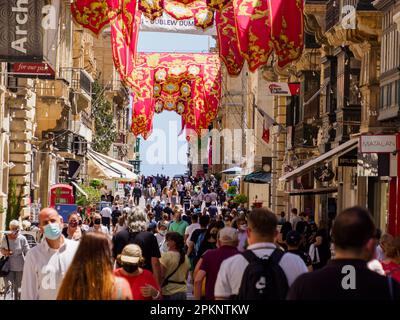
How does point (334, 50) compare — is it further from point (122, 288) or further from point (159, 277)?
point (122, 288)

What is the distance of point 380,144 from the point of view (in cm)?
2452

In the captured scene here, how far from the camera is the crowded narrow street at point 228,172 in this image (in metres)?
8.05

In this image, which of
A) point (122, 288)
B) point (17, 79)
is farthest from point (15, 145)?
point (122, 288)

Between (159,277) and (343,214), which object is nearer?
(343,214)

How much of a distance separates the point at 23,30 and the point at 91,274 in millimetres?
13247

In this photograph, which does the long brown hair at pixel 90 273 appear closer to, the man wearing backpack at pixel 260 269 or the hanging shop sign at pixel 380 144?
the man wearing backpack at pixel 260 269

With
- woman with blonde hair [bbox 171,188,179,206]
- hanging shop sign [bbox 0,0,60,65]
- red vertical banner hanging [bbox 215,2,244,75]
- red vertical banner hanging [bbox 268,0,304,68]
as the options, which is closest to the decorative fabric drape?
red vertical banner hanging [bbox 268,0,304,68]

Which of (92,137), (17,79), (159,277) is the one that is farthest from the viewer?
(92,137)

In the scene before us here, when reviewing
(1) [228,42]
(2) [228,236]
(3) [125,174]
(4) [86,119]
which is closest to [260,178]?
(3) [125,174]

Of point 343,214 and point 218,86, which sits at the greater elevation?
point 218,86

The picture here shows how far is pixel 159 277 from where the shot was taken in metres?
13.9

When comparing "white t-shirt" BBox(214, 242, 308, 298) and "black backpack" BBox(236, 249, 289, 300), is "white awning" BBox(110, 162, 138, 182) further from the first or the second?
"black backpack" BBox(236, 249, 289, 300)
